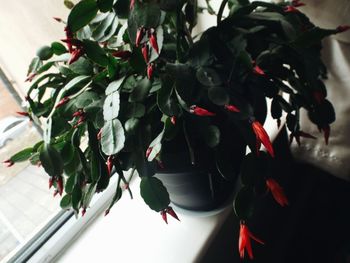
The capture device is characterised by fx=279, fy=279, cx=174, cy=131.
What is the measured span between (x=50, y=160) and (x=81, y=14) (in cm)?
21

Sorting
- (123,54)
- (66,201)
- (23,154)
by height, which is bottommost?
(66,201)

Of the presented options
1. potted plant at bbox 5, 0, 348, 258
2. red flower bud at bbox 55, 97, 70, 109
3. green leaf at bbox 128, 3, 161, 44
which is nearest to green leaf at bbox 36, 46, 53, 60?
potted plant at bbox 5, 0, 348, 258

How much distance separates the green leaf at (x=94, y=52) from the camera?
40cm

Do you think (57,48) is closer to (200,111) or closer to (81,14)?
(81,14)

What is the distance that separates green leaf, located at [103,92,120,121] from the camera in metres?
0.39

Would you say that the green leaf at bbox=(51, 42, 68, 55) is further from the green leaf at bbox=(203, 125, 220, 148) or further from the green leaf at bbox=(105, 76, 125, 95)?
the green leaf at bbox=(203, 125, 220, 148)

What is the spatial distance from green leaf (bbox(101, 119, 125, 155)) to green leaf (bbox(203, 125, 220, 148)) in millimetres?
125

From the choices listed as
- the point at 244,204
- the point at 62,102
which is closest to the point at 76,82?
the point at 62,102

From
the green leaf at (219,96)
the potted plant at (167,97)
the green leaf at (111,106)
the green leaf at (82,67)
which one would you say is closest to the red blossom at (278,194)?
the potted plant at (167,97)

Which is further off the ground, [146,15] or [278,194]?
[146,15]

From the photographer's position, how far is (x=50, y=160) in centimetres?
40

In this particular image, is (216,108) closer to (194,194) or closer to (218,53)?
(218,53)

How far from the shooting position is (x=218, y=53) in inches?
18.8

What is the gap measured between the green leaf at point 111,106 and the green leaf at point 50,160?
0.09m
